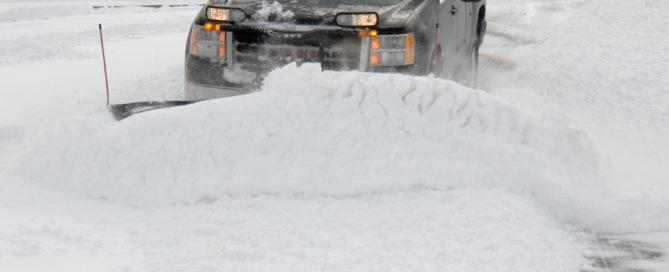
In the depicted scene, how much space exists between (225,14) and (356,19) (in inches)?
38.8

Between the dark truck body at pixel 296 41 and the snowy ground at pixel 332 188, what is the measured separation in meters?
0.60

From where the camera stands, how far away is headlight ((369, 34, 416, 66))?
191 inches

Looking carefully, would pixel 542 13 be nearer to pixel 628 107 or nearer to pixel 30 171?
pixel 628 107

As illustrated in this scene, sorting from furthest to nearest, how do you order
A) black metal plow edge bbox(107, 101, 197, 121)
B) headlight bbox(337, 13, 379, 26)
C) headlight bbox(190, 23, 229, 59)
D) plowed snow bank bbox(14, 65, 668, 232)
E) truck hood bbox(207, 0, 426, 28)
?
1. headlight bbox(190, 23, 229, 59)
2. truck hood bbox(207, 0, 426, 28)
3. headlight bbox(337, 13, 379, 26)
4. black metal plow edge bbox(107, 101, 197, 121)
5. plowed snow bank bbox(14, 65, 668, 232)

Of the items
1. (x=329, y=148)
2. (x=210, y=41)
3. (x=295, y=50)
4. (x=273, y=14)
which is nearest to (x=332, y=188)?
(x=329, y=148)

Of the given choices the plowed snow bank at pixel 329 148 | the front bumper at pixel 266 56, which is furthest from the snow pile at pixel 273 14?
the plowed snow bank at pixel 329 148

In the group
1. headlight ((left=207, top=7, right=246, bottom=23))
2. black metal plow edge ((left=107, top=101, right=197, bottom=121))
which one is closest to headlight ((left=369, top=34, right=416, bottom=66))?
headlight ((left=207, top=7, right=246, bottom=23))

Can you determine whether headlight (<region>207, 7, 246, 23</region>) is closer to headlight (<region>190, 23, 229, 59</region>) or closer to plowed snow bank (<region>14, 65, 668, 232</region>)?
headlight (<region>190, 23, 229, 59</region>)

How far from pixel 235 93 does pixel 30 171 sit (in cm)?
150

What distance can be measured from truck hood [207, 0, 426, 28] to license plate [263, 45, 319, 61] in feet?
0.66

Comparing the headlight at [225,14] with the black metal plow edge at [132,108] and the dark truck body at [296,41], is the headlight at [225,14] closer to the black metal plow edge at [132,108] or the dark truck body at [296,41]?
the dark truck body at [296,41]

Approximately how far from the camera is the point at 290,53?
4938 mm

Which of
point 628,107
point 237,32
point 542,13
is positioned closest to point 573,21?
point 542,13

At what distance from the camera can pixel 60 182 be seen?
13.5 feet
